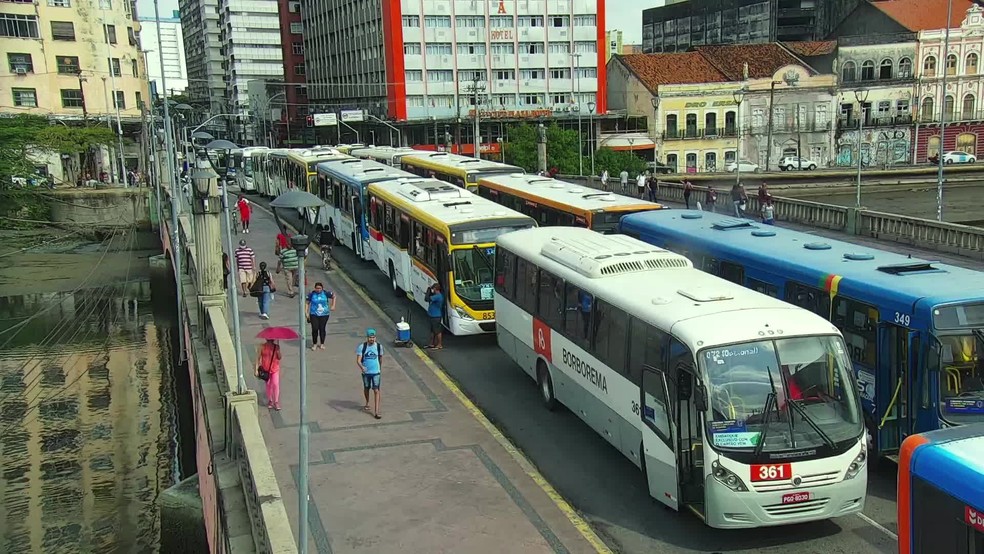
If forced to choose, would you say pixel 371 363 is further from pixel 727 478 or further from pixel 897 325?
pixel 897 325

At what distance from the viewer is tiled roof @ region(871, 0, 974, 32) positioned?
82.9m

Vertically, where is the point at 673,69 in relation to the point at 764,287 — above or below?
above

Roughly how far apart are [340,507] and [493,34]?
273 feet

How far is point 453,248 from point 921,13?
75.6 meters

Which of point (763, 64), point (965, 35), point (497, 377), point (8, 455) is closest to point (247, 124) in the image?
point (763, 64)

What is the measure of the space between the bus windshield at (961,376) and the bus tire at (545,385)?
6.99 metres

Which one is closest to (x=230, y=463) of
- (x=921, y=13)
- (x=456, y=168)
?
(x=456, y=168)

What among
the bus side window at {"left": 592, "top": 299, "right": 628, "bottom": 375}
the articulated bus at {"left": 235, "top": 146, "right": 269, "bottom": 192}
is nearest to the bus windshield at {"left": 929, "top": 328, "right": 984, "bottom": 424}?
the bus side window at {"left": 592, "top": 299, "right": 628, "bottom": 375}

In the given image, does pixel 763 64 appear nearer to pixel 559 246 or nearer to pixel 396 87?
pixel 396 87

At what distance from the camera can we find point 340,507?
14.0 meters

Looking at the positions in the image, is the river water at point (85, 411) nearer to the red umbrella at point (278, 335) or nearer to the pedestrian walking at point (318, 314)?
the pedestrian walking at point (318, 314)

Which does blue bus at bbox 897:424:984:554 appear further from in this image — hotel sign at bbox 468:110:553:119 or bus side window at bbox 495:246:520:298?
hotel sign at bbox 468:110:553:119

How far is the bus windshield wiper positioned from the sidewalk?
310 centimetres

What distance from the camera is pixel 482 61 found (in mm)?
92875
